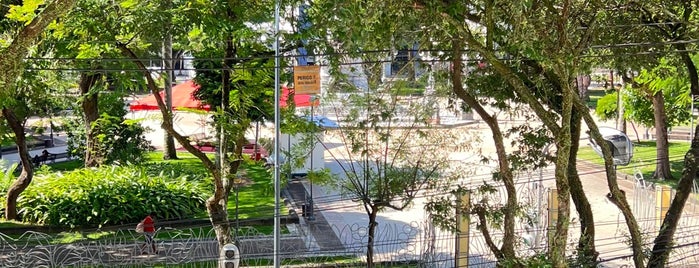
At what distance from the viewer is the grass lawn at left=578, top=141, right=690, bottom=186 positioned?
17055 millimetres

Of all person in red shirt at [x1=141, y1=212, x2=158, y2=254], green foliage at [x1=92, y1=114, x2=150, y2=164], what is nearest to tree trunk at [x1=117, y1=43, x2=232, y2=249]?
person in red shirt at [x1=141, y1=212, x2=158, y2=254]

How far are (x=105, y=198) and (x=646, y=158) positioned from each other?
13.4m

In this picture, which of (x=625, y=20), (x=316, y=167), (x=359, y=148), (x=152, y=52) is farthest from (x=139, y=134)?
(x=625, y=20)

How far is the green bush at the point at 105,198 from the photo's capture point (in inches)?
468

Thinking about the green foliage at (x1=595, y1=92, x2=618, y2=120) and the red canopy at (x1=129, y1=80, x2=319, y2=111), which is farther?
the green foliage at (x1=595, y1=92, x2=618, y2=120)

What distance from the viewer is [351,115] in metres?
8.93

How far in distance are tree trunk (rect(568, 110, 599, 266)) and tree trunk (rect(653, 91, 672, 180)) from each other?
8.25m

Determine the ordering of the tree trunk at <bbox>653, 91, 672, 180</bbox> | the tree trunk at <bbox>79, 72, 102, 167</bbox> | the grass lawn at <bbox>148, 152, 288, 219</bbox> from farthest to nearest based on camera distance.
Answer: the tree trunk at <bbox>653, 91, 672, 180</bbox>, the tree trunk at <bbox>79, 72, 102, 167</bbox>, the grass lawn at <bbox>148, 152, 288, 219</bbox>

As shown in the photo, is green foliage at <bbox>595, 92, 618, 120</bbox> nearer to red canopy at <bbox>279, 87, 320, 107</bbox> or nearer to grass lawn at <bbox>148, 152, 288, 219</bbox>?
grass lawn at <bbox>148, 152, 288, 219</bbox>

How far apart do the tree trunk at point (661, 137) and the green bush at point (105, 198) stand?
9337 mm

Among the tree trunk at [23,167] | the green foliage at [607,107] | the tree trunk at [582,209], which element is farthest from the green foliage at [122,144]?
the green foliage at [607,107]

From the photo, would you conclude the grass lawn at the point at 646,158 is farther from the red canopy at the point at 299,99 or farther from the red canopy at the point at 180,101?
the red canopy at the point at 180,101

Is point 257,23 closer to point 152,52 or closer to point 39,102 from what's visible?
point 152,52

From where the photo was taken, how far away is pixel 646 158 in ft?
63.4
